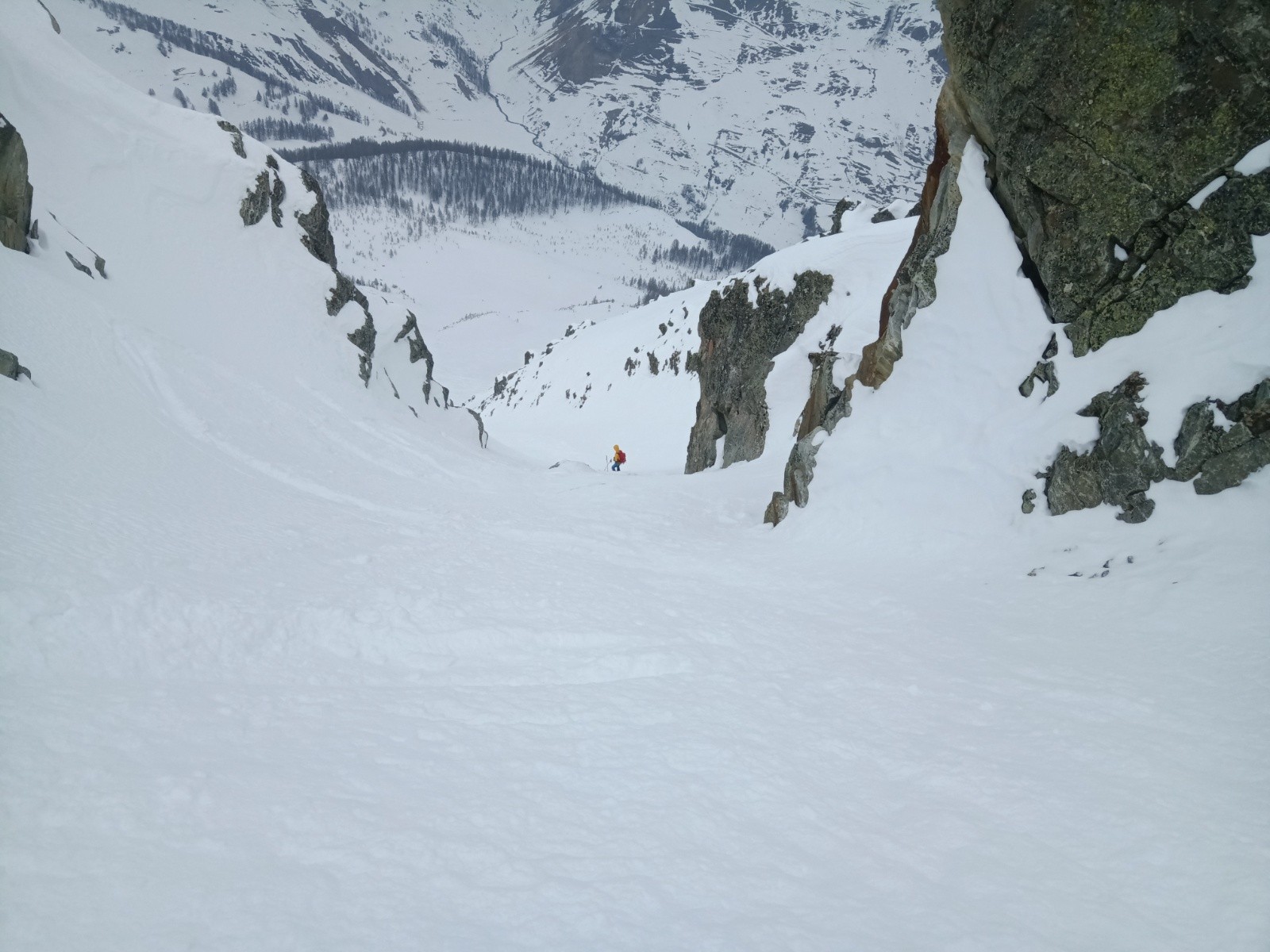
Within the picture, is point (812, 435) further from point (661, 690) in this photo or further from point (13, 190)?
point (13, 190)

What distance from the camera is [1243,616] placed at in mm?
6633

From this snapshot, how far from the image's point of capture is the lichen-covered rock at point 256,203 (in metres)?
30.1

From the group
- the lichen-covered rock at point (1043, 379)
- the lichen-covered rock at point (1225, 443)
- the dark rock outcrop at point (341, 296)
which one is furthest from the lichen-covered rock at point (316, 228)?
the lichen-covered rock at point (1225, 443)

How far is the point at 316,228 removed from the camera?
32.2 meters

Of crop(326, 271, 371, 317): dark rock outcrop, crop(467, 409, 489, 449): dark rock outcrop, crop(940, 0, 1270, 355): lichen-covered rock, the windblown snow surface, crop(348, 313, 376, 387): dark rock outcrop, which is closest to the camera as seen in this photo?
the windblown snow surface

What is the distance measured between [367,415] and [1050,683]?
78.7 feet

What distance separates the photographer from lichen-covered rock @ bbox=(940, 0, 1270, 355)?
366 inches

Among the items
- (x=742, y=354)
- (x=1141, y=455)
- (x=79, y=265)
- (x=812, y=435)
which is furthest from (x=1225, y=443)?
(x=79, y=265)

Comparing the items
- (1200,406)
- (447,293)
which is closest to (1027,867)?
(1200,406)

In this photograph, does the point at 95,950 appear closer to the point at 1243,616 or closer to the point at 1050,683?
the point at 1050,683

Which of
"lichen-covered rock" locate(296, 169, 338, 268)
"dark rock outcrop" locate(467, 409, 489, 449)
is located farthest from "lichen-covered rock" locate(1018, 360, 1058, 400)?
"lichen-covered rock" locate(296, 169, 338, 268)

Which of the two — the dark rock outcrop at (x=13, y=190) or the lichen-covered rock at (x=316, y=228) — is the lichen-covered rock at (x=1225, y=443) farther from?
the lichen-covered rock at (x=316, y=228)

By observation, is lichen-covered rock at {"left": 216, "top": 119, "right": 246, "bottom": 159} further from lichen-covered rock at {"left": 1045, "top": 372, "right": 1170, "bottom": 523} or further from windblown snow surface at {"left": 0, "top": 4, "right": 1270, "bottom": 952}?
lichen-covered rock at {"left": 1045, "top": 372, "right": 1170, "bottom": 523}

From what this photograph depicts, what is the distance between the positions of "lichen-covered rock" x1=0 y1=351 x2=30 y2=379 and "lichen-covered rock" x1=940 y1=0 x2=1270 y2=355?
18878 mm
